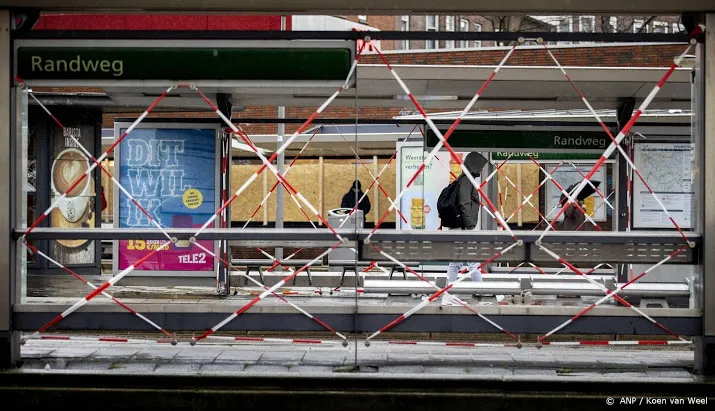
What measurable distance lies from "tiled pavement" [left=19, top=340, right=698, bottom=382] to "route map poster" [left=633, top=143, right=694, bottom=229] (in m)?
5.07

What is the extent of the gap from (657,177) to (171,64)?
860 cm

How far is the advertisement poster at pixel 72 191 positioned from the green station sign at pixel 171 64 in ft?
25.8

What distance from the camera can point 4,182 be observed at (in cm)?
764

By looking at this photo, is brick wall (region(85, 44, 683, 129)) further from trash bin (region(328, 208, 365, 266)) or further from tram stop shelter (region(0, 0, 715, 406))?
tram stop shelter (region(0, 0, 715, 406))

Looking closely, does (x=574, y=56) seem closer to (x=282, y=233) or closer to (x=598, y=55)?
(x=598, y=55)

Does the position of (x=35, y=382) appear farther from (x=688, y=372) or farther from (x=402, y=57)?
(x=402, y=57)

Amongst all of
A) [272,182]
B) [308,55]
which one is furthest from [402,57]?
[308,55]

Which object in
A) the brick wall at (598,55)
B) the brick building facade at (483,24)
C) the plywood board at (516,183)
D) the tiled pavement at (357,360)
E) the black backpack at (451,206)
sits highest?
the brick building facade at (483,24)

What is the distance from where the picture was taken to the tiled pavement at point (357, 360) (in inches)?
300

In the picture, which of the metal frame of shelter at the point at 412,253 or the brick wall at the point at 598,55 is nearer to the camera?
the metal frame of shelter at the point at 412,253

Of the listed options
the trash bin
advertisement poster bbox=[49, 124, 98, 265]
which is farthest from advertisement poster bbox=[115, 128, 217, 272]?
the trash bin

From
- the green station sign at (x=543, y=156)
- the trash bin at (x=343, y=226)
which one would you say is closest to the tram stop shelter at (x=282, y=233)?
the green station sign at (x=543, y=156)

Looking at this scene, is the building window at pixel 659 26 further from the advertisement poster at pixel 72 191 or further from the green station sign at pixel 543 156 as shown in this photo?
the advertisement poster at pixel 72 191

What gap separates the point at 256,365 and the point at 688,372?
341 centimetres
